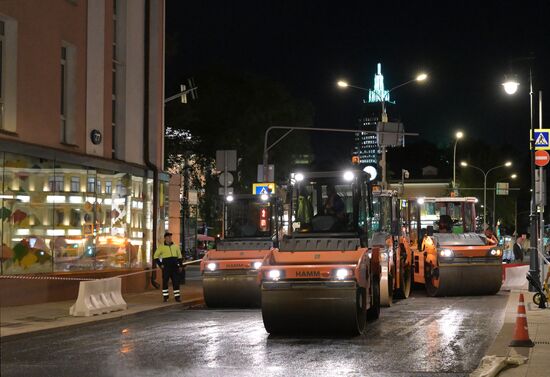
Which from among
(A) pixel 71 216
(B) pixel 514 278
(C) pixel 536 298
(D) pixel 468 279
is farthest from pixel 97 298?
(B) pixel 514 278

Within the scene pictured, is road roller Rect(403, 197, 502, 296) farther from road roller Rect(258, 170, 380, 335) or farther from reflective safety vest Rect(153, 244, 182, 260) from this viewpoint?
road roller Rect(258, 170, 380, 335)

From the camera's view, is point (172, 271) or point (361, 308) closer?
point (361, 308)

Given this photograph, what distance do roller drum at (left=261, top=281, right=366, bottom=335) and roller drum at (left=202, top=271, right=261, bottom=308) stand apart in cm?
626

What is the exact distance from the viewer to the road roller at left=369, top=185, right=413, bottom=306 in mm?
20625

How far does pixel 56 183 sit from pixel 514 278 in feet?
49.2

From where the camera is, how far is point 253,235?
2414 centimetres

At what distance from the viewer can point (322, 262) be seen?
15617 millimetres

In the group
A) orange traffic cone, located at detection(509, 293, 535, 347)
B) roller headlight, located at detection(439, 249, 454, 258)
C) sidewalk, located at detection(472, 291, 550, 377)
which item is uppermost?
roller headlight, located at detection(439, 249, 454, 258)

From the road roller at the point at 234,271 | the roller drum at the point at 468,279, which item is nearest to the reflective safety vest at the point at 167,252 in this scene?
the road roller at the point at 234,271

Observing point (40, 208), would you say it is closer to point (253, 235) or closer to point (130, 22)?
point (253, 235)

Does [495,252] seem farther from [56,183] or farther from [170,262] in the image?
[56,183]

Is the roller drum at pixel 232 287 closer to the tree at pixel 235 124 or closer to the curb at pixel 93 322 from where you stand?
the curb at pixel 93 322

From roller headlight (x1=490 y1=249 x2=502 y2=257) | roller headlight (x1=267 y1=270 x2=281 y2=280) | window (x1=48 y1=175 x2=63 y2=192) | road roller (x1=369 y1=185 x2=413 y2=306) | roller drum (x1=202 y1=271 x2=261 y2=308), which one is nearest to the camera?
roller headlight (x1=267 y1=270 x2=281 y2=280)

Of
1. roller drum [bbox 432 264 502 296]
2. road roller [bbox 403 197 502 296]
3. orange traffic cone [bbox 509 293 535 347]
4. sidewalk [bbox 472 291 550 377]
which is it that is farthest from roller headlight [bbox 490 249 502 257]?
orange traffic cone [bbox 509 293 535 347]
